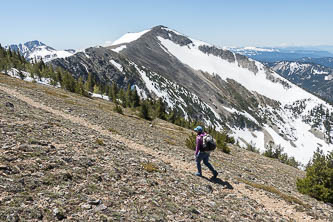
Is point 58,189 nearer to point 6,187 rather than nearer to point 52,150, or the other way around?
point 6,187

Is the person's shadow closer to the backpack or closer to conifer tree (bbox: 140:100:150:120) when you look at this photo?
the backpack

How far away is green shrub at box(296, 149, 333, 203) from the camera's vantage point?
2019 centimetres

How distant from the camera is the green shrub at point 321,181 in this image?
20188 mm

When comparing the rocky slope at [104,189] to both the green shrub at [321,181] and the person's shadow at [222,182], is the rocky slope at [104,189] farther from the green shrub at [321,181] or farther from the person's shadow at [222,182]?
the green shrub at [321,181]

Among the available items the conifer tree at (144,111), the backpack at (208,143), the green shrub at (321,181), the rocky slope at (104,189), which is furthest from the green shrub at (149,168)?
the conifer tree at (144,111)

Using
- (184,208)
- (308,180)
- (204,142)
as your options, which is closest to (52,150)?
(184,208)

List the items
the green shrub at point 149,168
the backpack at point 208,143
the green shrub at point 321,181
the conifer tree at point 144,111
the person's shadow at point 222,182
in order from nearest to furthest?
the green shrub at point 149,168 < the backpack at point 208,143 < the person's shadow at point 222,182 < the green shrub at point 321,181 < the conifer tree at point 144,111

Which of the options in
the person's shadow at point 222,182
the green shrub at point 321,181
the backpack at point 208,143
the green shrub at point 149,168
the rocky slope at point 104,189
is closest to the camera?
the rocky slope at point 104,189

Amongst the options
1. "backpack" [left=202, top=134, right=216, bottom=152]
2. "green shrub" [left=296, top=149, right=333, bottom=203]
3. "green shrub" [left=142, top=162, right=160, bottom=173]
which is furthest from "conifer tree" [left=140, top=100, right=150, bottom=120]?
"backpack" [left=202, top=134, right=216, bottom=152]

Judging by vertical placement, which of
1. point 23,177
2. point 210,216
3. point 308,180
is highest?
point 23,177

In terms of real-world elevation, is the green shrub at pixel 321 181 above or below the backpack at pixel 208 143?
below

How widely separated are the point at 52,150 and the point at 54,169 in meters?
2.73

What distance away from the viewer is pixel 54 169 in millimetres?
11766

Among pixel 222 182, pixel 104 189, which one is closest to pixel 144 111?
pixel 222 182
